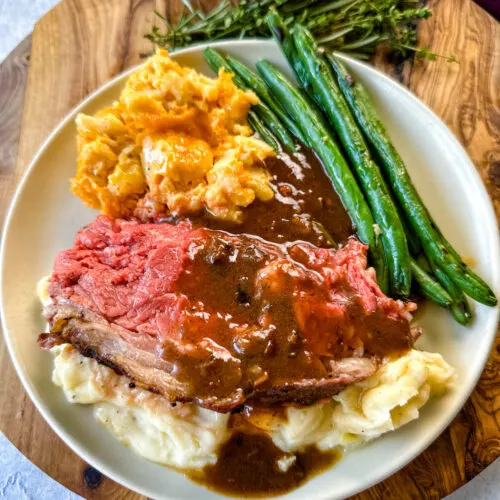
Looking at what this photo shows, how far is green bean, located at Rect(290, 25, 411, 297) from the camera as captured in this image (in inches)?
138

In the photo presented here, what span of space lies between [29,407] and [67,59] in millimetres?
3026

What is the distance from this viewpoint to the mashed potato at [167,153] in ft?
12.2

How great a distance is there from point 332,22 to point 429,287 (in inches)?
91.7

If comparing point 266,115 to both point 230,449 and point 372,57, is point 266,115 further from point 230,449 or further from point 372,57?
point 230,449

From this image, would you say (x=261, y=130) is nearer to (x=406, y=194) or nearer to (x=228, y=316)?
(x=406, y=194)

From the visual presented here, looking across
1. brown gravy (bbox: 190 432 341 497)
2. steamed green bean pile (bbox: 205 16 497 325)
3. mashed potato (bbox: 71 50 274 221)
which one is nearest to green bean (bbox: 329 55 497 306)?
steamed green bean pile (bbox: 205 16 497 325)

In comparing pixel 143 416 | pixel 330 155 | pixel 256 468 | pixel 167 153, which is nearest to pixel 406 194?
pixel 330 155

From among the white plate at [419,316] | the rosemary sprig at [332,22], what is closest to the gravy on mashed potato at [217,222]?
the white plate at [419,316]

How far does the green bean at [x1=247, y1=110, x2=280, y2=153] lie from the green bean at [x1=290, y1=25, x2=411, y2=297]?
1.43 feet

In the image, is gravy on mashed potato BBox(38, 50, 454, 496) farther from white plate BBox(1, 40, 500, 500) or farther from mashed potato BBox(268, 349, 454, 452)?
white plate BBox(1, 40, 500, 500)

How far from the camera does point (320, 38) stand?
14.3 feet

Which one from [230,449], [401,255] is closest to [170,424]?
[230,449]

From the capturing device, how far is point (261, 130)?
13.3 ft

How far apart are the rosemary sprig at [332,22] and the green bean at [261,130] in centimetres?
83
